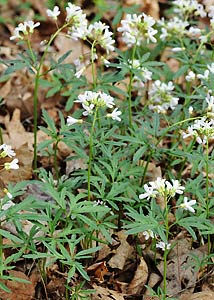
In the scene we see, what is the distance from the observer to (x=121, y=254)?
3.36 meters

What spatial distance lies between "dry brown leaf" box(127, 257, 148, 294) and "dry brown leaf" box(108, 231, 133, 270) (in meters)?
0.10

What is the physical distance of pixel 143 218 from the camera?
290cm

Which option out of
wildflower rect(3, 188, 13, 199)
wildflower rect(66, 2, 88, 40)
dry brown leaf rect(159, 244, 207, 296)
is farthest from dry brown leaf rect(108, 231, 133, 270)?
wildflower rect(66, 2, 88, 40)

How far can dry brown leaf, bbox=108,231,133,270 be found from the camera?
3.32 m

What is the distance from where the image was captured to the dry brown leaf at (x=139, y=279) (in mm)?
3221

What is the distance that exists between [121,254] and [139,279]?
19cm

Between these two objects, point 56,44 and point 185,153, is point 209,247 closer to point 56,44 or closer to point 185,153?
point 185,153

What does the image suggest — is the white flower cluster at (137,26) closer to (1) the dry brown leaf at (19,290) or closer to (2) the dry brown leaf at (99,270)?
(2) the dry brown leaf at (99,270)

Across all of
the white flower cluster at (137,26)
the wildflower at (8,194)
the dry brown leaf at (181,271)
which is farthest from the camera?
the white flower cluster at (137,26)

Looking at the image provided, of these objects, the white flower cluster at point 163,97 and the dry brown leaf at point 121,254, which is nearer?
the dry brown leaf at point 121,254

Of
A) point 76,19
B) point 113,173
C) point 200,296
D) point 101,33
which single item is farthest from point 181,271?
point 76,19

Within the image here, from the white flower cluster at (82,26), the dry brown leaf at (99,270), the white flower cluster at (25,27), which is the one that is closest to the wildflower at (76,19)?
the white flower cluster at (82,26)

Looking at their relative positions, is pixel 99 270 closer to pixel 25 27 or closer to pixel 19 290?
pixel 19 290

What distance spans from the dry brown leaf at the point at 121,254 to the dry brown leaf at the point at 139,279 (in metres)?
0.10
